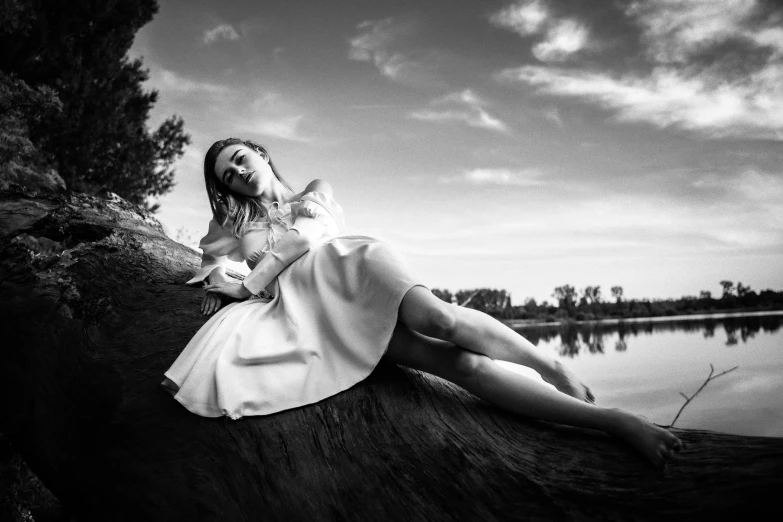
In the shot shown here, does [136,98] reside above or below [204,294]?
above

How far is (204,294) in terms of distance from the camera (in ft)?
10.1

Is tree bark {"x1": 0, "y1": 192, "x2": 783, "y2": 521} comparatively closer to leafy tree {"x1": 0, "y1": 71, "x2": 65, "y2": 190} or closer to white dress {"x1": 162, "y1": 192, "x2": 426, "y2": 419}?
white dress {"x1": 162, "y1": 192, "x2": 426, "y2": 419}

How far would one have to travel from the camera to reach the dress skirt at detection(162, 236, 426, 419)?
82.5 inches

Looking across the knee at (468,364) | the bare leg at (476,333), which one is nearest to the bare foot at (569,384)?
the bare leg at (476,333)

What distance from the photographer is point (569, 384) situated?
6.66 ft

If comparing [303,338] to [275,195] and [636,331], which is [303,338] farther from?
[636,331]

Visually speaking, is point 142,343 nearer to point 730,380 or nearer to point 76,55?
point 76,55

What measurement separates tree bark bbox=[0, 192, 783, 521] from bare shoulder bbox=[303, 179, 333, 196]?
904mm

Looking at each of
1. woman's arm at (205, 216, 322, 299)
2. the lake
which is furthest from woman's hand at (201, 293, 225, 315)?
the lake

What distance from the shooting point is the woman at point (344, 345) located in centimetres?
198

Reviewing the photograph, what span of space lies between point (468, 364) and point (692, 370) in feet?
51.4

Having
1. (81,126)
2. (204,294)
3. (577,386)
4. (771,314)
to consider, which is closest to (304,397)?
(577,386)

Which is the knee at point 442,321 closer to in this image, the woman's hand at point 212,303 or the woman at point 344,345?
the woman at point 344,345

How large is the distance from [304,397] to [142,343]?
4.03ft
